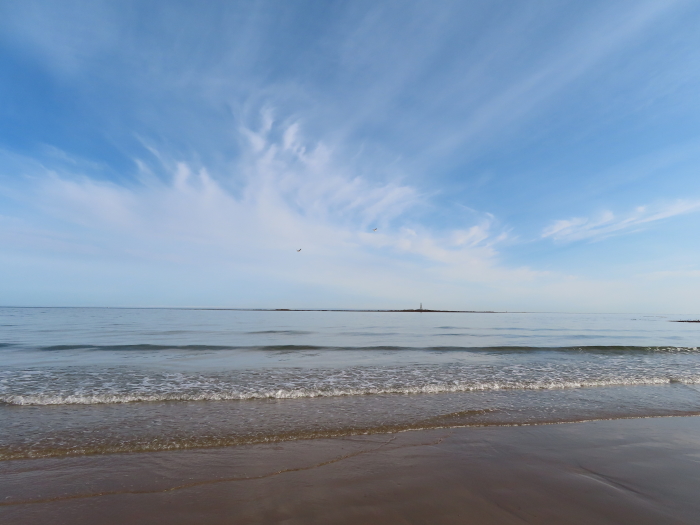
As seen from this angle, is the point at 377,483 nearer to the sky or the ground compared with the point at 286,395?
nearer to the sky

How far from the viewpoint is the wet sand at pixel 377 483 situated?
3.86 meters

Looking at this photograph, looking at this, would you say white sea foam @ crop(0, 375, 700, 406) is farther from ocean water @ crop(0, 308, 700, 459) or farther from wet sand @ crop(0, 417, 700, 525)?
wet sand @ crop(0, 417, 700, 525)

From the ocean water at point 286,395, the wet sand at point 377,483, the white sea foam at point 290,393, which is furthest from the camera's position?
the white sea foam at point 290,393

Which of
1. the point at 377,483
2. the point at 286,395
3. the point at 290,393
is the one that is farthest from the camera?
the point at 290,393

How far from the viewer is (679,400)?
942cm

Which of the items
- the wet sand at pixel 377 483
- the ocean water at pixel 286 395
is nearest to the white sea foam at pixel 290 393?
the ocean water at pixel 286 395

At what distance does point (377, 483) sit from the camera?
15.0 feet

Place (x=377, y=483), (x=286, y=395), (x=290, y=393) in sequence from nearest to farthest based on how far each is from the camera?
1. (x=377, y=483)
2. (x=286, y=395)
3. (x=290, y=393)

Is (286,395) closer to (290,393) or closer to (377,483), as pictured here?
(290,393)

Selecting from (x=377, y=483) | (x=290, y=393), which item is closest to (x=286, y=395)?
(x=290, y=393)

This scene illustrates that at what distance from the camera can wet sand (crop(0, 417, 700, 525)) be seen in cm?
386

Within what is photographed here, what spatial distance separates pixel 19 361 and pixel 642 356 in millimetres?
30993

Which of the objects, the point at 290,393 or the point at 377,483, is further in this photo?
the point at 290,393

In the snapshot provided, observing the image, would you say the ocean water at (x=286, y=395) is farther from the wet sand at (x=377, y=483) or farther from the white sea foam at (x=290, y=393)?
the wet sand at (x=377, y=483)
